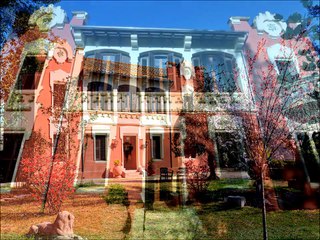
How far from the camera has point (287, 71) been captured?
2.49 metres

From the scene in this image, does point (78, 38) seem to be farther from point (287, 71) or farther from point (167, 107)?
point (287, 71)

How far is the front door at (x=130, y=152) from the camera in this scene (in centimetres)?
233

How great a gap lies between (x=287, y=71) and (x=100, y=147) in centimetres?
171

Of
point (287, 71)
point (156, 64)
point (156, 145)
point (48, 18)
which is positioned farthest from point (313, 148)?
point (48, 18)

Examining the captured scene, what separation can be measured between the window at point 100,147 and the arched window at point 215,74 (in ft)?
2.92

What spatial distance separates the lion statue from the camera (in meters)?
2.32

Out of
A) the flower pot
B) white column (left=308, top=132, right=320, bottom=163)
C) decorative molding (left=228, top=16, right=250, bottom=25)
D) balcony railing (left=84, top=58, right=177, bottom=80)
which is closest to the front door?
the flower pot

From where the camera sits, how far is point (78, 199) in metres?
2.40

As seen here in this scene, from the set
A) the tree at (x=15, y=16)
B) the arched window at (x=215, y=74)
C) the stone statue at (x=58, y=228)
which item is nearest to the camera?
the stone statue at (x=58, y=228)

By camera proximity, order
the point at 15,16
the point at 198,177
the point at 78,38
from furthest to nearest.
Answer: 1. the point at 15,16
2. the point at 198,177
3. the point at 78,38

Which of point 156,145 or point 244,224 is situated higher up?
point 156,145

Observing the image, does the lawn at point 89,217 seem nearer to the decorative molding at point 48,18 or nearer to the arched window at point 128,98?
the arched window at point 128,98

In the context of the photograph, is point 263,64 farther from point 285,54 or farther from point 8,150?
point 8,150

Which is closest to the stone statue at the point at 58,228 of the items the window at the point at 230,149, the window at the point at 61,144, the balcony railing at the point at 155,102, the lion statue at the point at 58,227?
the lion statue at the point at 58,227
